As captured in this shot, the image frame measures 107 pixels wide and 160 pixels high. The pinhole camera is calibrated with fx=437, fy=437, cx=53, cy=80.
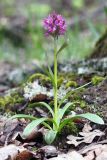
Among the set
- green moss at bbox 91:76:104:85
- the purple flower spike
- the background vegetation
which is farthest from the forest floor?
the background vegetation

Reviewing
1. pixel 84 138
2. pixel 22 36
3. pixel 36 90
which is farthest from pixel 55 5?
pixel 84 138

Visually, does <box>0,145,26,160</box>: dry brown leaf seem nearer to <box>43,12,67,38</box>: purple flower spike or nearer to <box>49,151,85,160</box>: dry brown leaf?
<box>49,151,85,160</box>: dry brown leaf

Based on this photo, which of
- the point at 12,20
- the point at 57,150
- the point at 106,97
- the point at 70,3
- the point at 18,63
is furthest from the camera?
the point at 70,3

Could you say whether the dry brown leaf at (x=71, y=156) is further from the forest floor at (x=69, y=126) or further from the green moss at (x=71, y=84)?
the green moss at (x=71, y=84)

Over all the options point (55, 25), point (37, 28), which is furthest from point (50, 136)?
point (37, 28)

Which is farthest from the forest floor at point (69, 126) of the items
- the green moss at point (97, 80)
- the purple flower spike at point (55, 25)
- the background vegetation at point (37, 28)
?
the background vegetation at point (37, 28)

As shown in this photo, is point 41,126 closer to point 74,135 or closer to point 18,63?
point 74,135
